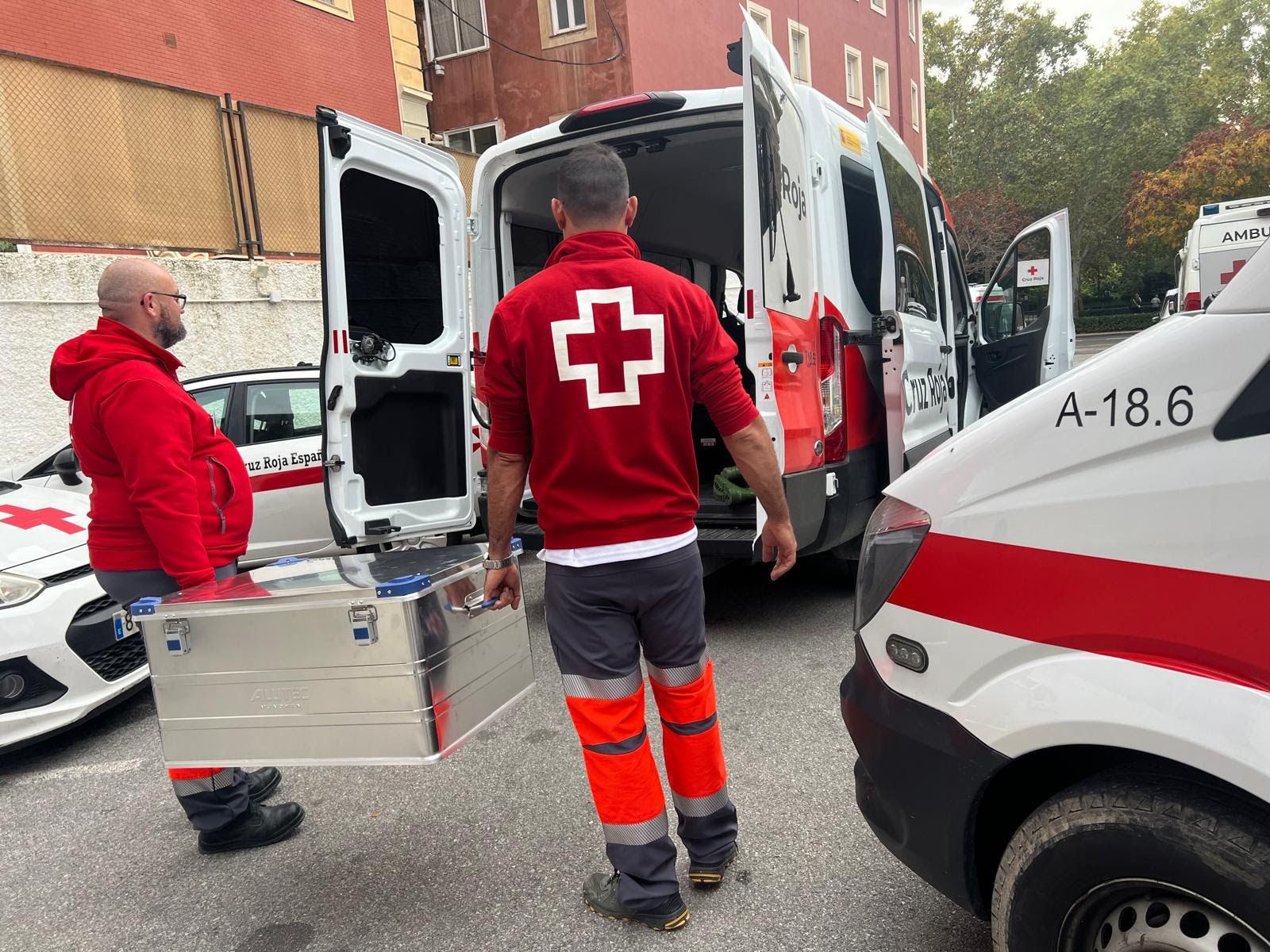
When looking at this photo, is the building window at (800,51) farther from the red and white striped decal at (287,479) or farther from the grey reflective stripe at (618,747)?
the grey reflective stripe at (618,747)

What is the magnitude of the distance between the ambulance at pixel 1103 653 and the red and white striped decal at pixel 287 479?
15.6 feet

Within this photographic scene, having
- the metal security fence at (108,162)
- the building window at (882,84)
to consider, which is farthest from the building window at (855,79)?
the metal security fence at (108,162)

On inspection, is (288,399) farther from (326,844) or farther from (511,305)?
(511,305)

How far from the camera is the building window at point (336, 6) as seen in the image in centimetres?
1258

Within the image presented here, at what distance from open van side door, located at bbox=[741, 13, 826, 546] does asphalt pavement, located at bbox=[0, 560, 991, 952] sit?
987mm

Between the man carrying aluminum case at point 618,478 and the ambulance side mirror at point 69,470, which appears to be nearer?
the man carrying aluminum case at point 618,478

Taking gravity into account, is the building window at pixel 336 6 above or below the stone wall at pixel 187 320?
above

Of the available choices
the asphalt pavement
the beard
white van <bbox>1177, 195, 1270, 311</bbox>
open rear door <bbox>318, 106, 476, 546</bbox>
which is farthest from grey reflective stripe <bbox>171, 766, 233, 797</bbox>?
white van <bbox>1177, 195, 1270, 311</bbox>

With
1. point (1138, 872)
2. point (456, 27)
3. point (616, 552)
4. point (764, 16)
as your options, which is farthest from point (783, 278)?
point (764, 16)

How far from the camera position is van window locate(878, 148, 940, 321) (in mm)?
4273

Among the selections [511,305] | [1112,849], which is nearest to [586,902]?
[1112,849]

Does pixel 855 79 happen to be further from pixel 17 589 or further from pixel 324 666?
pixel 324 666

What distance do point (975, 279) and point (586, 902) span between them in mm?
36743

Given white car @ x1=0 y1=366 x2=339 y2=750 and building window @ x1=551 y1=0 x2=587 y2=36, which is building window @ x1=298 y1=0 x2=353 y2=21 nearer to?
building window @ x1=551 y1=0 x2=587 y2=36
